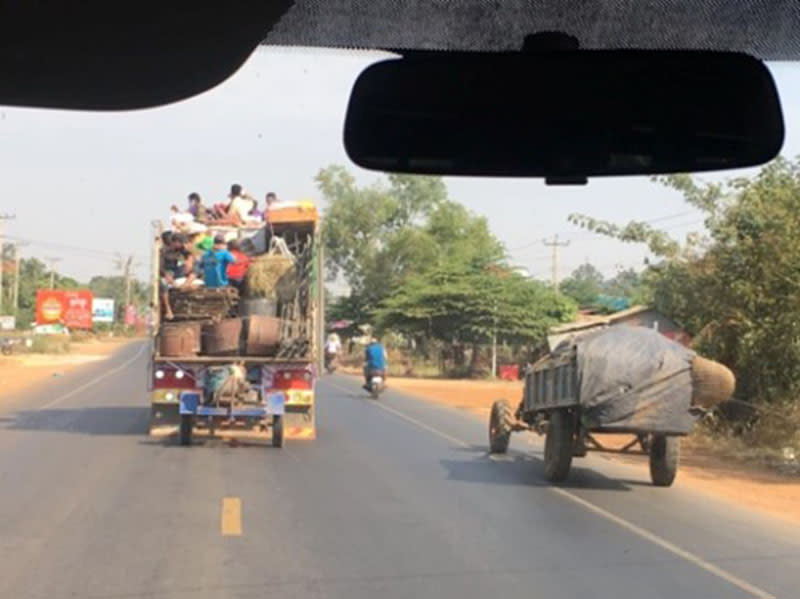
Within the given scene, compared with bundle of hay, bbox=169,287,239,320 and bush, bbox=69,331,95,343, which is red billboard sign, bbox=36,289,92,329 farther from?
bundle of hay, bbox=169,287,239,320

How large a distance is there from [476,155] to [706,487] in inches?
405

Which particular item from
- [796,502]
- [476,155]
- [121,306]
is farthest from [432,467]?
[121,306]

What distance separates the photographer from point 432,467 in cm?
1380

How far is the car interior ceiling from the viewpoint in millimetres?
3064

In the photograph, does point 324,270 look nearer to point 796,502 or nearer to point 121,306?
point 796,502

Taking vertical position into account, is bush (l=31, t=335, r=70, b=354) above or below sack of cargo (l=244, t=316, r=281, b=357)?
below

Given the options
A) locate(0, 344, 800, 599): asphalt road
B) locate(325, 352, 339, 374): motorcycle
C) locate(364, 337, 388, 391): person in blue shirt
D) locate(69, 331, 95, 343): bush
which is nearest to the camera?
locate(0, 344, 800, 599): asphalt road

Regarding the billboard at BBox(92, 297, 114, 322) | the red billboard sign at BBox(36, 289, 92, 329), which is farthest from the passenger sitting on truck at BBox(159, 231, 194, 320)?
the billboard at BBox(92, 297, 114, 322)

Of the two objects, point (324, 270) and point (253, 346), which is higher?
point (324, 270)

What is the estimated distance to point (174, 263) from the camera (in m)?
16.9

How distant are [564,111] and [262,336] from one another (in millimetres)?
12852

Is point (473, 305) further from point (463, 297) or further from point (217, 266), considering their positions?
point (217, 266)

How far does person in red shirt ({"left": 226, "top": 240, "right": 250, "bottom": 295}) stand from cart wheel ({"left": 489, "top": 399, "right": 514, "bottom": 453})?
13.6 ft

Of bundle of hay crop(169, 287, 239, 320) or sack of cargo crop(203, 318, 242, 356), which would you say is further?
bundle of hay crop(169, 287, 239, 320)
